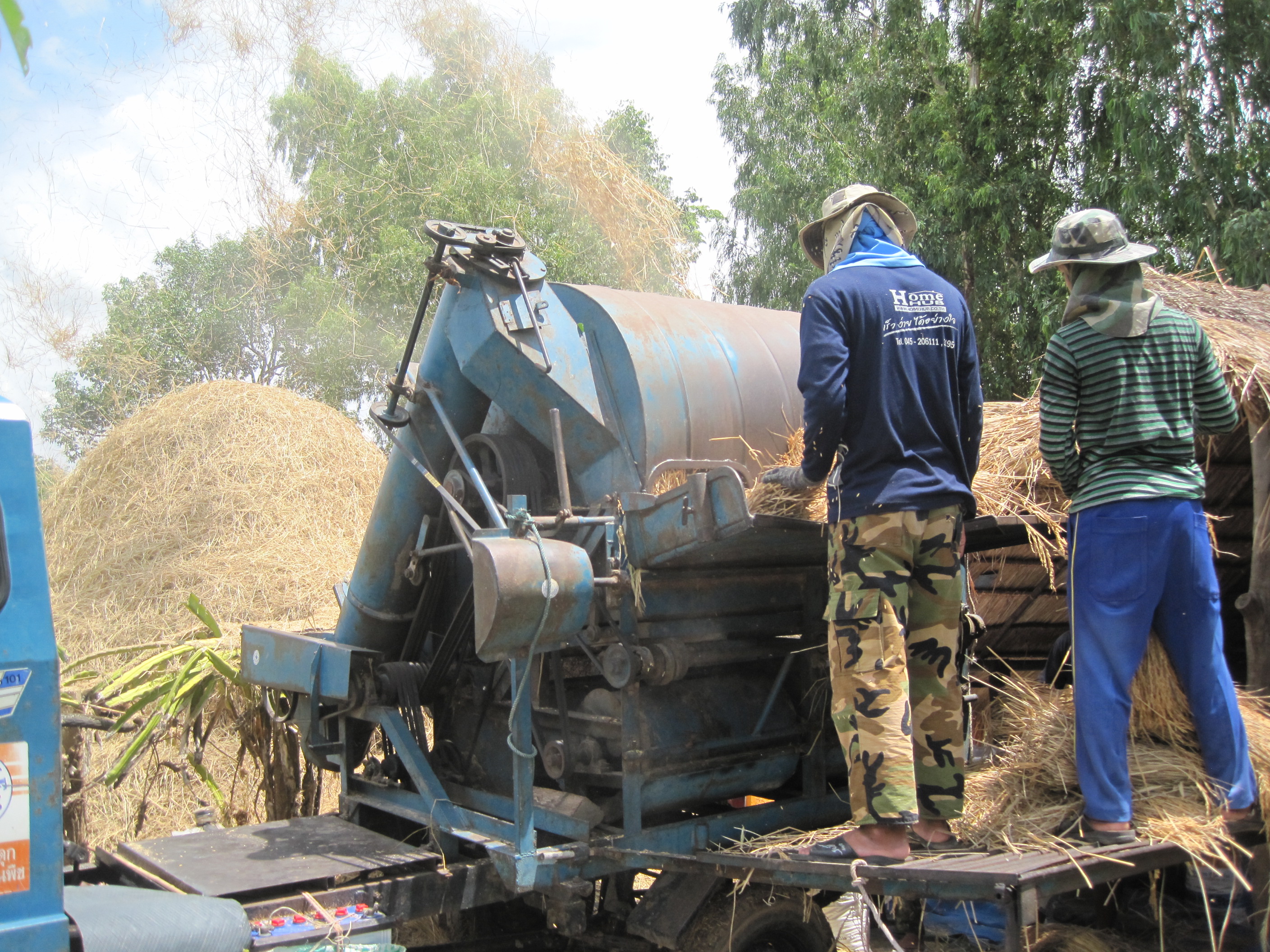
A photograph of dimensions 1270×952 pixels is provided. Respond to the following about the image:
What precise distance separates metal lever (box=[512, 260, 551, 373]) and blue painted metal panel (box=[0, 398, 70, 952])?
1664 mm

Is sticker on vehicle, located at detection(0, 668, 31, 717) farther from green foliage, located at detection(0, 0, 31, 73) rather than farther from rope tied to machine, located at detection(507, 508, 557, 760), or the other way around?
green foliage, located at detection(0, 0, 31, 73)

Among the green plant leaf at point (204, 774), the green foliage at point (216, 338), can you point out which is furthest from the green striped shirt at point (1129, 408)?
the green foliage at point (216, 338)

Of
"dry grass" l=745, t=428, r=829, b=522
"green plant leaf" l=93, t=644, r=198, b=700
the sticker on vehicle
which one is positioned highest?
"dry grass" l=745, t=428, r=829, b=522

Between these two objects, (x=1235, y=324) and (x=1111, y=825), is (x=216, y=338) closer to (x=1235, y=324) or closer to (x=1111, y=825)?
(x=1235, y=324)

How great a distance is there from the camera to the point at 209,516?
390 inches

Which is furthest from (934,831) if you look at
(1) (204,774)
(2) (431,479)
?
(1) (204,774)

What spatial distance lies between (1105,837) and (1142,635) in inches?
22.1

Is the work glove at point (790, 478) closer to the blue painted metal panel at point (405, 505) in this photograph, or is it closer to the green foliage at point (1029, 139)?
the blue painted metal panel at point (405, 505)

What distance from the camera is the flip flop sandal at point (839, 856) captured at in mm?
2979

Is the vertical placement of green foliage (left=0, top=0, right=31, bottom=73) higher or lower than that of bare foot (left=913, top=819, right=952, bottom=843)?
higher

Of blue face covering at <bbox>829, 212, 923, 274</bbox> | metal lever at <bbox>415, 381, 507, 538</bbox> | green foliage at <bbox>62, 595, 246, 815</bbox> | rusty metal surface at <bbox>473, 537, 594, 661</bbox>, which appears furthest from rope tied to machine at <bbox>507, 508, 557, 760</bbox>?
green foliage at <bbox>62, 595, 246, 815</bbox>

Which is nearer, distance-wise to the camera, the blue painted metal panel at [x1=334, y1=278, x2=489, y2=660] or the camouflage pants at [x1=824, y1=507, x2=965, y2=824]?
the camouflage pants at [x1=824, y1=507, x2=965, y2=824]

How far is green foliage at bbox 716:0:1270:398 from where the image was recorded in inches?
358

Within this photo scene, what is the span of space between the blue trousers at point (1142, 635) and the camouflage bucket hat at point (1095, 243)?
0.73 metres
